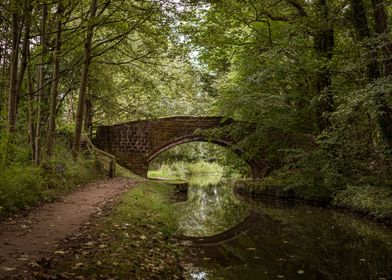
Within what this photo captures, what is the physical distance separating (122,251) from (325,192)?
35.1 ft

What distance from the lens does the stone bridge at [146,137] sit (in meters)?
20.0

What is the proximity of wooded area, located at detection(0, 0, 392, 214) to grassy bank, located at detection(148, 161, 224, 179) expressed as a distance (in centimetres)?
870

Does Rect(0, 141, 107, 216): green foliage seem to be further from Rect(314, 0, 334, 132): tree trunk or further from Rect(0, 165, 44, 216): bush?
Rect(314, 0, 334, 132): tree trunk

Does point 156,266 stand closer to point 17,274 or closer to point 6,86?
point 17,274

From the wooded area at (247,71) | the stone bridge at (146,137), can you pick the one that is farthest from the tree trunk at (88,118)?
the stone bridge at (146,137)

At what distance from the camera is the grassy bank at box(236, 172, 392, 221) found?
10.5 m

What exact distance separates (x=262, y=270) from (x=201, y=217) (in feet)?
18.9

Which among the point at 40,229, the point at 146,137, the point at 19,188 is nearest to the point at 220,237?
the point at 19,188

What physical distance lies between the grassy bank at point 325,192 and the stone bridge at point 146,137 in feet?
8.13

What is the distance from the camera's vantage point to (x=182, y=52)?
13.3 m

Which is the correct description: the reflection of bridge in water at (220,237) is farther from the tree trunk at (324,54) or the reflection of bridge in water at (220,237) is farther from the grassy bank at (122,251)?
the tree trunk at (324,54)

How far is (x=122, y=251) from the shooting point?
191 inches

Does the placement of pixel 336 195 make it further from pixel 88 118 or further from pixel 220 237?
pixel 88 118

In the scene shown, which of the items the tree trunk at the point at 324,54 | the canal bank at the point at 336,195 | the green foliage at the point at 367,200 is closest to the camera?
the green foliage at the point at 367,200
